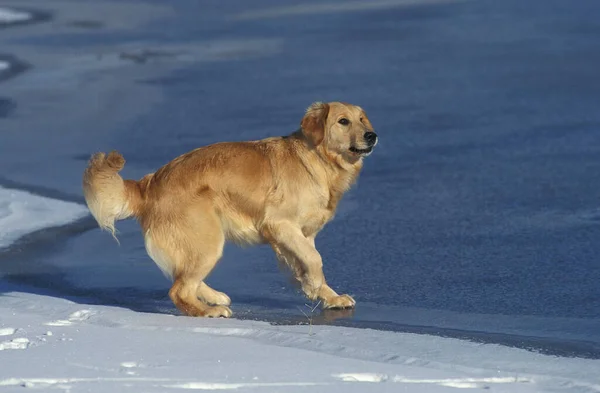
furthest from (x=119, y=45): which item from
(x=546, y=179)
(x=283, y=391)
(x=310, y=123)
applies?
(x=283, y=391)

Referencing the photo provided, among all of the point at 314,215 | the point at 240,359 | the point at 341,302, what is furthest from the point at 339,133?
the point at 240,359

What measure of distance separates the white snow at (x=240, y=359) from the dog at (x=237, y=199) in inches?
20.2

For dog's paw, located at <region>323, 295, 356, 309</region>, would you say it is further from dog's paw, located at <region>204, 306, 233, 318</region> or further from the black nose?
the black nose

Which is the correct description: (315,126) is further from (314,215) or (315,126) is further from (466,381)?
(466,381)

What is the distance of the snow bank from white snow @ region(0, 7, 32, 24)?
9.45 meters

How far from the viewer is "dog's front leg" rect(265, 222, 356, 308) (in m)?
6.52

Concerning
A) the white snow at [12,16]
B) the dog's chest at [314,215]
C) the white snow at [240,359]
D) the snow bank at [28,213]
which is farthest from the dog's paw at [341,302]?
the white snow at [12,16]

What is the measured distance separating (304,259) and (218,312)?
607 millimetres

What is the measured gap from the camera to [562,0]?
16.0 metres

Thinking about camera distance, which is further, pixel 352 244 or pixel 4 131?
pixel 4 131

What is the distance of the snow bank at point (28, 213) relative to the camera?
8.34 m

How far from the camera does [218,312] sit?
6.27m

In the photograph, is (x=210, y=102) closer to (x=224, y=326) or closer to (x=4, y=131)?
(x=4, y=131)

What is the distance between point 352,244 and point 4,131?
5.45 metres
